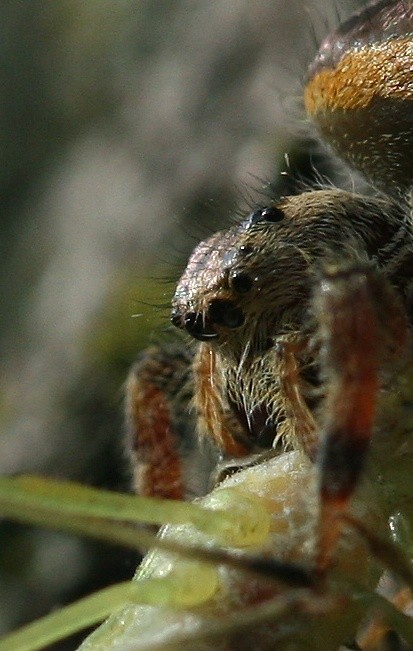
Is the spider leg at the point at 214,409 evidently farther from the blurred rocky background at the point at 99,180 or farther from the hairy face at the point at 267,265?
the blurred rocky background at the point at 99,180

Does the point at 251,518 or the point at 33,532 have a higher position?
the point at 251,518

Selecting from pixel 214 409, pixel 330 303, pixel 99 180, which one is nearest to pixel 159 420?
pixel 214 409

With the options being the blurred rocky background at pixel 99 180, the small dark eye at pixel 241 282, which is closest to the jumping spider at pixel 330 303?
the small dark eye at pixel 241 282

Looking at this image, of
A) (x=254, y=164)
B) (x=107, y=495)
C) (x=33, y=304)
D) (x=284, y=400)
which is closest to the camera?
(x=107, y=495)

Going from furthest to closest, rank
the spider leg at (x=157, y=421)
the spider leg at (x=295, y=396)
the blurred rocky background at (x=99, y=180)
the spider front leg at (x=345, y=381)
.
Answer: the blurred rocky background at (x=99, y=180) → the spider leg at (x=157, y=421) → the spider leg at (x=295, y=396) → the spider front leg at (x=345, y=381)

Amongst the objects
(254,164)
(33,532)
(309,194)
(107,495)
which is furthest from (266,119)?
(107,495)

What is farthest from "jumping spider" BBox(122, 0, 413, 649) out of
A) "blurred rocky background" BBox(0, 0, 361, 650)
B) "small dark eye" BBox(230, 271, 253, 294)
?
"blurred rocky background" BBox(0, 0, 361, 650)

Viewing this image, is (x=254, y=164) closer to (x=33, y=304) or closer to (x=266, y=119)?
(x=266, y=119)
